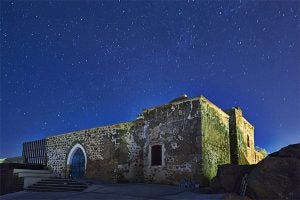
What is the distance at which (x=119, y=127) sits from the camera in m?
16.7

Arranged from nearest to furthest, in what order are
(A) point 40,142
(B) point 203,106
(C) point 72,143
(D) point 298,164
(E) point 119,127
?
1. (D) point 298,164
2. (B) point 203,106
3. (E) point 119,127
4. (C) point 72,143
5. (A) point 40,142

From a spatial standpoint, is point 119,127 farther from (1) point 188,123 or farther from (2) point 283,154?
(2) point 283,154

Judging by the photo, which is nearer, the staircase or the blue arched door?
the staircase

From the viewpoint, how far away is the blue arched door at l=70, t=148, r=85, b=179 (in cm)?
1825

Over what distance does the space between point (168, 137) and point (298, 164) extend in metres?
6.71

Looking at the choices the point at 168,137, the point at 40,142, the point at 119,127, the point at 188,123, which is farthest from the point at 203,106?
the point at 40,142

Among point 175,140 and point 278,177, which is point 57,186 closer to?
point 175,140

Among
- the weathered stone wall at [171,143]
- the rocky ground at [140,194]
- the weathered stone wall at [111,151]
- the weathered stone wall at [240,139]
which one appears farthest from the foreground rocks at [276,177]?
the weathered stone wall at [111,151]

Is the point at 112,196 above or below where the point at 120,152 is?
below

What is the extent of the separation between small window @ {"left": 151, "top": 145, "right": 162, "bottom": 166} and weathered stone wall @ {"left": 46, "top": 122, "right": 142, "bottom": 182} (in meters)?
0.99

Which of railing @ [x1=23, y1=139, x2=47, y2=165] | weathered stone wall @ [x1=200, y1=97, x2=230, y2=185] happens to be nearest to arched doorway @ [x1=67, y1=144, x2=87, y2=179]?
railing @ [x1=23, y1=139, x2=47, y2=165]

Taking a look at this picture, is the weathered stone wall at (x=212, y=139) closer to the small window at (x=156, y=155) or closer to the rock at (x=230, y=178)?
the rock at (x=230, y=178)

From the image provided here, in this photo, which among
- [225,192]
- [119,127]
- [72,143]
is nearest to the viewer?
[225,192]

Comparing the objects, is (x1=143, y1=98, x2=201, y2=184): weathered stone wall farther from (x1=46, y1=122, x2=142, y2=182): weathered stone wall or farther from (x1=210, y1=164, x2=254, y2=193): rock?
(x1=210, y1=164, x2=254, y2=193): rock
